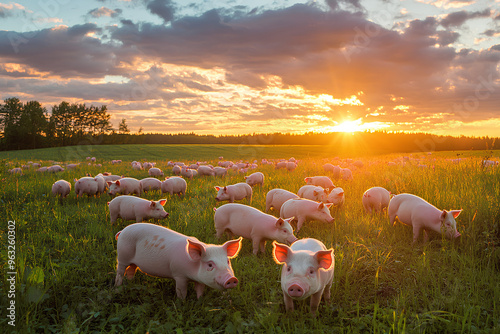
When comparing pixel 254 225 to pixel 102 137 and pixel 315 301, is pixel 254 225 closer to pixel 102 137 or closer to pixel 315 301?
pixel 315 301

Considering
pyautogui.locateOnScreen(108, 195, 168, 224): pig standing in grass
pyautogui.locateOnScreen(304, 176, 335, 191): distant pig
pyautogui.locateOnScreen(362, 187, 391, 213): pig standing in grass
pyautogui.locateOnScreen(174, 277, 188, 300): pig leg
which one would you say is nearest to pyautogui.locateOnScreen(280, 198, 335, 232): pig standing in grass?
pyautogui.locateOnScreen(362, 187, 391, 213): pig standing in grass

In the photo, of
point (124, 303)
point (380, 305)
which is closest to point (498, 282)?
point (380, 305)

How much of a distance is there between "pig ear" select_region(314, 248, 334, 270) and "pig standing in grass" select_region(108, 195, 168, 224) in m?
4.28

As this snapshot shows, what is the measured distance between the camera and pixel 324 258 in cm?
316

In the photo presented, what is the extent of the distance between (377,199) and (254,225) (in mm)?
3522

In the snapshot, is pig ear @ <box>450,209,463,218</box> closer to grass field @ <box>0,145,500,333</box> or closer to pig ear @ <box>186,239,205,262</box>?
grass field @ <box>0,145,500,333</box>

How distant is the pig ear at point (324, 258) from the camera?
3111mm

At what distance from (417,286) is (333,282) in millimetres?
1112

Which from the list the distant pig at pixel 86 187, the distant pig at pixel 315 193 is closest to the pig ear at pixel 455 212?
the distant pig at pixel 315 193

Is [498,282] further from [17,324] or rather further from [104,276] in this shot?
[17,324]

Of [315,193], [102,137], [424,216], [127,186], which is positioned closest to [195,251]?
[424,216]

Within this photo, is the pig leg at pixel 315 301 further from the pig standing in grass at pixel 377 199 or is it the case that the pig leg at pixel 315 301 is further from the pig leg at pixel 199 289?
the pig standing in grass at pixel 377 199

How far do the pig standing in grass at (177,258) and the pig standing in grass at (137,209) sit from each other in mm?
2276

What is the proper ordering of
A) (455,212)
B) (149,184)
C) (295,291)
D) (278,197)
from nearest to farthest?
(295,291) < (455,212) < (278,197) < (149,184)
